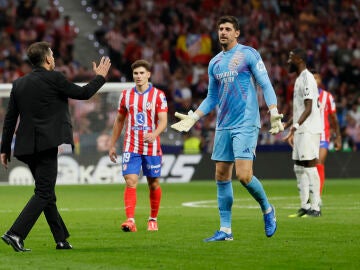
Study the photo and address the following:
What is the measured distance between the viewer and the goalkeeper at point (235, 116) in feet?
36.4

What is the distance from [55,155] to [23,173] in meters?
15.0

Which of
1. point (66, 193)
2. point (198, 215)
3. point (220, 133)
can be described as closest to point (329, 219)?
→ point (198, 215)

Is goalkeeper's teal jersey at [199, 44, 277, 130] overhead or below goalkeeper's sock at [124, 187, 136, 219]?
overhead

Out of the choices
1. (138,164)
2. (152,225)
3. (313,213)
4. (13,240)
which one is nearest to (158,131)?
(138,164)

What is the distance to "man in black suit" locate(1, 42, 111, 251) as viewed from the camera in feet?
33.2

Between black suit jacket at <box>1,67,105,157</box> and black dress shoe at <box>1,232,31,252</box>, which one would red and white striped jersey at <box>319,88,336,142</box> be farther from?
black dress shoe at <box>1,232,31,252</box>

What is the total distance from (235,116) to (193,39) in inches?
793

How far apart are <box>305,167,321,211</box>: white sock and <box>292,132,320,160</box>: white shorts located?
0.21 metres

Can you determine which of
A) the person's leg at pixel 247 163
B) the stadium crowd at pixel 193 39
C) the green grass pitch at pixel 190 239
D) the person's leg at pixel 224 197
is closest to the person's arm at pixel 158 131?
the green grass pitch at pixel 190 239

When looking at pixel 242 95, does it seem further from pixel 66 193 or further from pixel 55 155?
pixel 66 193

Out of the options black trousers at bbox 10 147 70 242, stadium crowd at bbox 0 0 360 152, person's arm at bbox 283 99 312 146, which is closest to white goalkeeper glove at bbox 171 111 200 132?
black trousers at bbox 10 147 70 242

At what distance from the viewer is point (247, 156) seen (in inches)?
436

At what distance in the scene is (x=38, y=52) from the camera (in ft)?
33.7

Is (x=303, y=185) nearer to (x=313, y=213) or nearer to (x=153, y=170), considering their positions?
(x=313, y=213)
